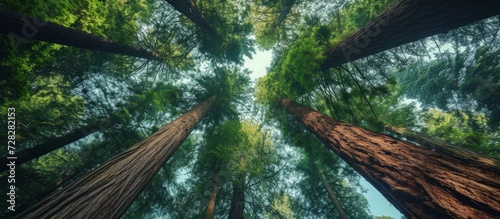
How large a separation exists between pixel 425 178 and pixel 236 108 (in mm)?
8712

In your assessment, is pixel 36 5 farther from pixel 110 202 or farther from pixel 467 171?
pixel 467 171

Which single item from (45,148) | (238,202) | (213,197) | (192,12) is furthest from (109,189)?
(192,12)

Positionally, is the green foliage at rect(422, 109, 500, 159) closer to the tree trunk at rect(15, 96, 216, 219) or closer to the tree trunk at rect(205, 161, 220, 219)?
the tree trunk at rect(205, 161, 220, 219)

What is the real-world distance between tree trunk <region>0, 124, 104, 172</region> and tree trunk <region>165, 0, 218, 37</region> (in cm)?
473

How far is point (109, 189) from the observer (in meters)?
2.40

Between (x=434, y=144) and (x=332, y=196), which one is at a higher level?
(x=434, y=144)

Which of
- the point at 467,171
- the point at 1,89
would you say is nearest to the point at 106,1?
the point at 1,89

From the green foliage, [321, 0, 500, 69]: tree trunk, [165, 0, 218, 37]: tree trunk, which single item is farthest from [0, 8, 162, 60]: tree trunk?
the green foliage

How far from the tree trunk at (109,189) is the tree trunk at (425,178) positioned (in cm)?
300

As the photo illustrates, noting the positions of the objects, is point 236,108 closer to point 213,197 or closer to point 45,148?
point 213,197

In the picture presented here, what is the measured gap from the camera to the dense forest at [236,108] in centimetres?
230

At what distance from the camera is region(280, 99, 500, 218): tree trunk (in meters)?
1.41

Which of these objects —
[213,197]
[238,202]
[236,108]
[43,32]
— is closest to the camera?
[43,32]

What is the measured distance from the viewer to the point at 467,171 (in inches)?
64.1
